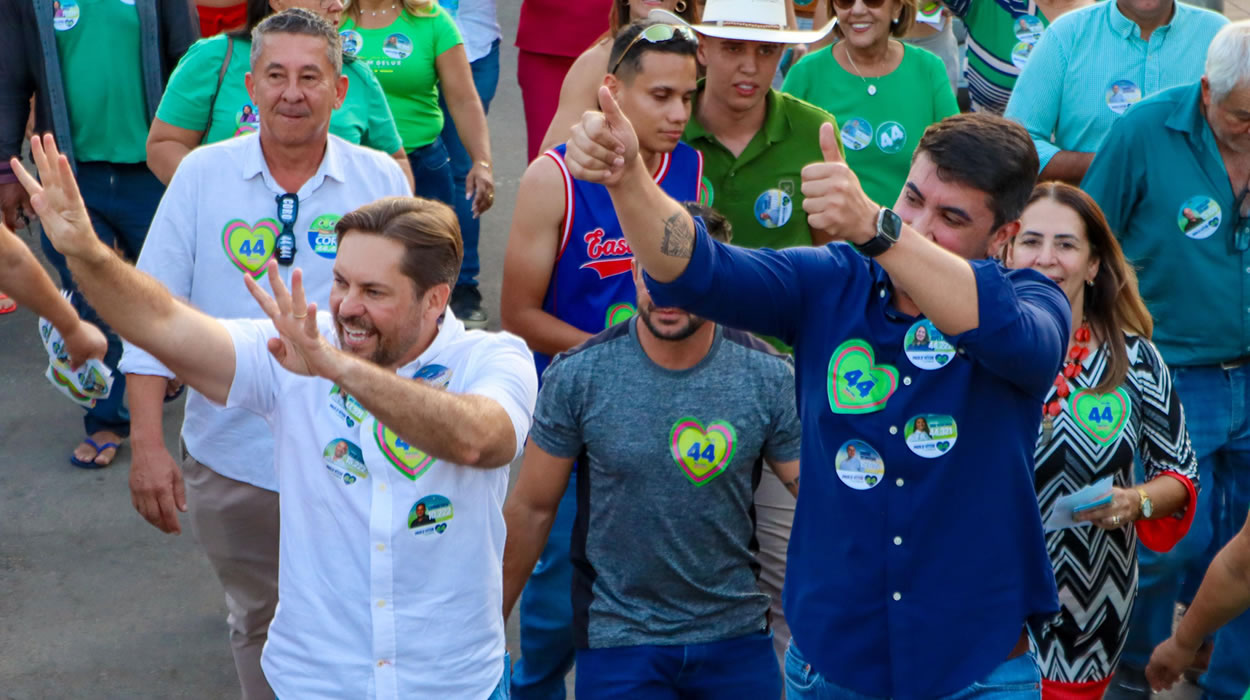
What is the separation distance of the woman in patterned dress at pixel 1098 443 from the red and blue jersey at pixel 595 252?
1.07 m

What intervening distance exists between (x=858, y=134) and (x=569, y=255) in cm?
176

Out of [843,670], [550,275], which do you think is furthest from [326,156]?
[843,670]

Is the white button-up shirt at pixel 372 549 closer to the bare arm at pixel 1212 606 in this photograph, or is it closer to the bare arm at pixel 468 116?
the bare arm at pixel 1212 606

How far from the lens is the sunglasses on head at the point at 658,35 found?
4.54 meters

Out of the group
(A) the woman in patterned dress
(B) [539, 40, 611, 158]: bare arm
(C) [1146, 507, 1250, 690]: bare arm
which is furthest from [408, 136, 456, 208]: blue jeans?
(C) [1146, 507, 1250, 690]: bare arm

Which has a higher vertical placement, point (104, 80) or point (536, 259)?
point (536, 259)

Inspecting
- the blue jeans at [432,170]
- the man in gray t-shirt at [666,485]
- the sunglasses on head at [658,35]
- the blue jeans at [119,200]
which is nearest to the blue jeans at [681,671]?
the man in gray t-shirt at [666,485]

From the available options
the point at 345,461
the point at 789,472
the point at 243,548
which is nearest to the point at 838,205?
the point at 345,461

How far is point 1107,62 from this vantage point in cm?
556

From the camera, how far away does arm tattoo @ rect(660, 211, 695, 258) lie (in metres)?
2.69

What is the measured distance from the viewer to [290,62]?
448cm

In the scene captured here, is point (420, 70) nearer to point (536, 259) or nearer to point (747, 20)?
point (747, 20)

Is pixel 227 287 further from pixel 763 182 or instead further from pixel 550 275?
pixel 763 182

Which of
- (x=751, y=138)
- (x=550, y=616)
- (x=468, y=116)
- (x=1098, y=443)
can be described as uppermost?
(x=751, y=138)
